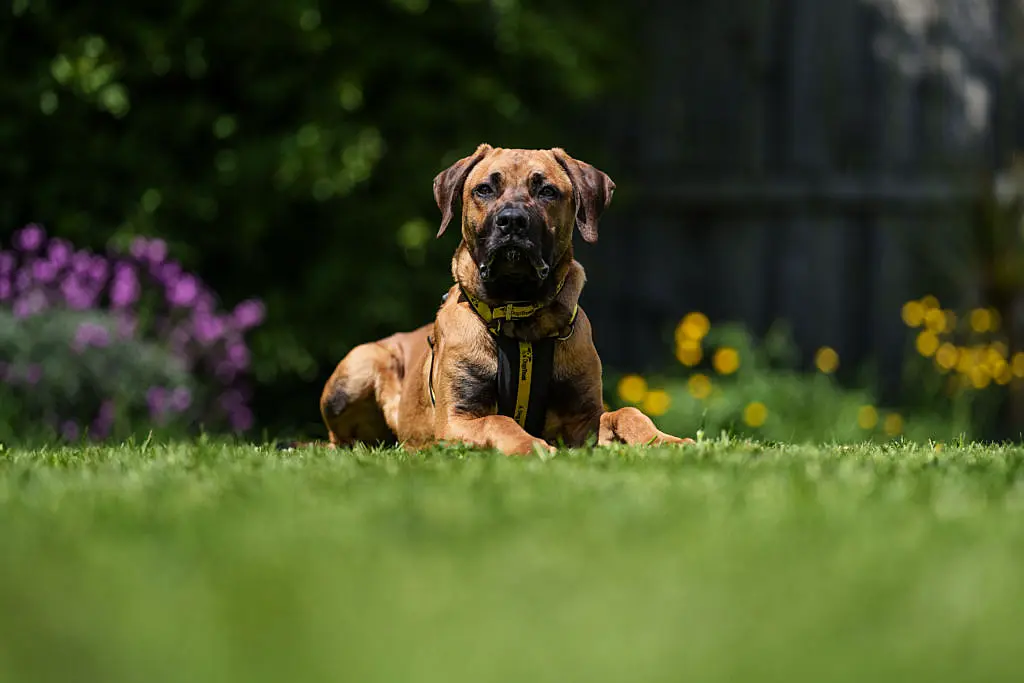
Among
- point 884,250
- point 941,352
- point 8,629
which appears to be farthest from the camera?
point 884,250

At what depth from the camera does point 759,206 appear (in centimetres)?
845

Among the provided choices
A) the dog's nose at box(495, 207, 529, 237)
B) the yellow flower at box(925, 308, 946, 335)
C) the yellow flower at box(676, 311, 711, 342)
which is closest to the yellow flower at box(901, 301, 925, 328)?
the yellow flower at box(925, 308, 946, 335)

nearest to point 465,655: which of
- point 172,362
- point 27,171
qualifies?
point 172,362

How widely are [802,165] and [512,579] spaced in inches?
269

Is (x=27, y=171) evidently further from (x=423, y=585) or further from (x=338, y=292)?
(x=423, y=585)

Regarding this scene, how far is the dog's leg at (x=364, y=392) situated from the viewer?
512cm

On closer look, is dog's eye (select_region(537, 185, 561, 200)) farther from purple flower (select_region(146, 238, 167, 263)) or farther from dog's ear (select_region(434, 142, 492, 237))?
purple flower (select_region(146, 238, 167, 263))

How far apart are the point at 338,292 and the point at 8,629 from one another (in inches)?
204

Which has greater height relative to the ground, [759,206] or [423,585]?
[759,206]

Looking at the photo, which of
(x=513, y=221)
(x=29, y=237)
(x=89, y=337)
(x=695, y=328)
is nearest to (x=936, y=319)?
(x=695, y=328)

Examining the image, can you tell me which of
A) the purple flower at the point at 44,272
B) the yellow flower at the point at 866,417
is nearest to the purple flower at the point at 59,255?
the purple flower at the point at 44,272

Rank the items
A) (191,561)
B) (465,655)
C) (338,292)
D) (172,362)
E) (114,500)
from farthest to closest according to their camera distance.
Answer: (338,292) < (172,362) < (114,500) < (191,561) < (465,655)

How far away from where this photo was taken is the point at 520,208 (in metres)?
3.95

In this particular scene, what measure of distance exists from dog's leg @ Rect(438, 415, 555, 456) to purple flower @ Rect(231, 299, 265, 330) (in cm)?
314
